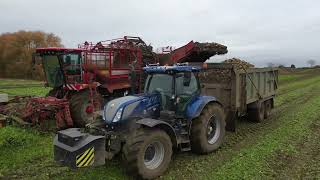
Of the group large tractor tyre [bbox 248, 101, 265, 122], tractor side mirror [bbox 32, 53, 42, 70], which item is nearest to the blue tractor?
large tractor tyre [bbox 248, 101, 265, 122]

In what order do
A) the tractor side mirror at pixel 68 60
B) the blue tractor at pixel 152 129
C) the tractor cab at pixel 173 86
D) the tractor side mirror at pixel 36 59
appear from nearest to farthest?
the blue tractor at pixel 152 129
the tractor cab at pixel 173 86
the tractor side mirror at pixel 36 59
the tractor side mirror at pixel 68 60

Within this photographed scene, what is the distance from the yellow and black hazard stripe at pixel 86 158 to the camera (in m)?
6.64

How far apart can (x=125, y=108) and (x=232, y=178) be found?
2448 millimetres

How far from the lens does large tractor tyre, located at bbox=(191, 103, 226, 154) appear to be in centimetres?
857

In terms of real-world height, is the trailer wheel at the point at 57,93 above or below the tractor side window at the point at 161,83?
below

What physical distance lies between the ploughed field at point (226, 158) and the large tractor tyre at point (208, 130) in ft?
Result: 0.69

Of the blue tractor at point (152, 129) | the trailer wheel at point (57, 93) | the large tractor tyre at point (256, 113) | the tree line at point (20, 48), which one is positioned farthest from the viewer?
the tree line at point (20, 48)

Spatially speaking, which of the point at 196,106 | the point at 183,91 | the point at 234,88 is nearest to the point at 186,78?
the point at 183,91

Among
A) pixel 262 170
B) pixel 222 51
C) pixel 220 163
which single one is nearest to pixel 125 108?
pixel 220 163

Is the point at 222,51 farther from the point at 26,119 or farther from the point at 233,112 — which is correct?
the point at 26,119

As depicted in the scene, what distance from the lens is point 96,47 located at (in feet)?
43.9

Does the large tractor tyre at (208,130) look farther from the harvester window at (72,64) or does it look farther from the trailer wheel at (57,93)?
the trailer wheel at (57,93)

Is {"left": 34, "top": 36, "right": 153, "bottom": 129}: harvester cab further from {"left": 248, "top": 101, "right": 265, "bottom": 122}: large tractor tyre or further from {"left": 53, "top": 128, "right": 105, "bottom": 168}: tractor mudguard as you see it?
{"left": 53, "top": 128, "right": 105, "bottom": 168}: tractor mudguard

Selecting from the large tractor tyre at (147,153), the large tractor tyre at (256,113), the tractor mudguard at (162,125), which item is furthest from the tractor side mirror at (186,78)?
the large tractor tyre at (256,113)
